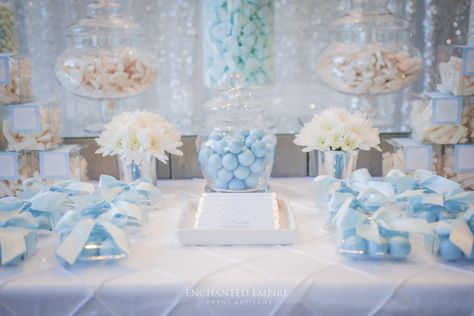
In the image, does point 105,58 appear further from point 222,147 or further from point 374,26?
point 374,26

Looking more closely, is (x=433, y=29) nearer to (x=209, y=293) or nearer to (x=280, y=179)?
(x=280, y=179)

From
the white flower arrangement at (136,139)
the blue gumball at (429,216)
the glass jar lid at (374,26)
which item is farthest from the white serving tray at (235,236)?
the glass jar lid at (374,26)

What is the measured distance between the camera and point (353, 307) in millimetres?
775

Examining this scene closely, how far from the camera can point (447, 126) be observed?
1.25m

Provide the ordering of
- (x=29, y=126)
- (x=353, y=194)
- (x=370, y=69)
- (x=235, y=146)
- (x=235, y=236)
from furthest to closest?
1. (x=370, y=69)
2. (x=29, y=126)
3. (x=235, y=146)
4. (x=353, y=194)
5. (x=235, y=236)

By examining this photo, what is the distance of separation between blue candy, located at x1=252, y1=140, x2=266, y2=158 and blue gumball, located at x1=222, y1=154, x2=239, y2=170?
0.14 ft

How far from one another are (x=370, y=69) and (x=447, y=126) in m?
0.25

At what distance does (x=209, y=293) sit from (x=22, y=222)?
33 cm

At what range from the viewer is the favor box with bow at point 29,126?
1.21 metres

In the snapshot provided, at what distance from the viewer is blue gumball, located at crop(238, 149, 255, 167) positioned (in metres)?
1.12

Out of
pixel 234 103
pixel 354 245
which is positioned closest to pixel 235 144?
pixel 234 103

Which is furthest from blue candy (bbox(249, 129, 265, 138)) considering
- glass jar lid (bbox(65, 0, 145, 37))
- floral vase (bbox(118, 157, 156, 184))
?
glass jar lid (bbox(65, 0, 145, 37))

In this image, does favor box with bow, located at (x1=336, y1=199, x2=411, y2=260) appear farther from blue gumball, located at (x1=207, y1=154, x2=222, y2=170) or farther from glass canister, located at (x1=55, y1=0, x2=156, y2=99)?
glass canister, located at (x1=55, y1=0, x2=156, y2=99)

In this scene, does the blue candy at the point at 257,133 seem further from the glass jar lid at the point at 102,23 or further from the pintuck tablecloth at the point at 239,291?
the glass jar lid at the point at 102,23
